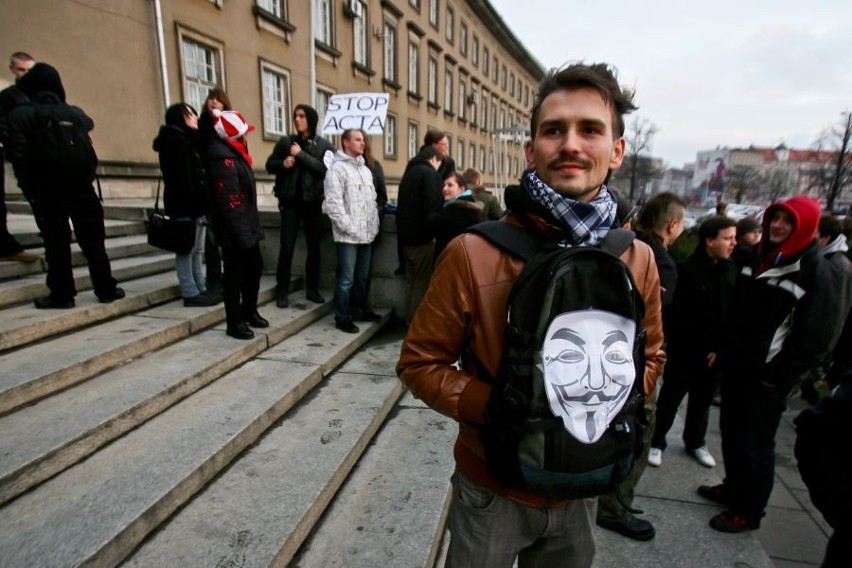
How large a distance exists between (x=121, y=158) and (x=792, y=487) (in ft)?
36.9

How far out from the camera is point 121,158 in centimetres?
887

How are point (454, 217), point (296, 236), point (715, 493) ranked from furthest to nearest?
1. point (296, 236)
2. point (454, 217)
3. point (715, 493)

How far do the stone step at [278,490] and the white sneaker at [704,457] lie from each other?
2635 millimetres

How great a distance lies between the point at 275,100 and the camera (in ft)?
44.2

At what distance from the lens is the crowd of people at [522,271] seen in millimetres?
1194

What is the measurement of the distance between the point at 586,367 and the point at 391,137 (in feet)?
70.9

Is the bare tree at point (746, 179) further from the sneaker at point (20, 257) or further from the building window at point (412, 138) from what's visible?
the sneaker at point (20, 257)

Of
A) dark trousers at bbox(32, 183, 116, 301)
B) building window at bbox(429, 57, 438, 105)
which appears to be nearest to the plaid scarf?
dark trousers at bbox(32, 183, 116, 301)

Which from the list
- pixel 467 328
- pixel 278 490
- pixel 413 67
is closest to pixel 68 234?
pixel 278 490

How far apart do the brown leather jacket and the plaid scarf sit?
1.7 inches

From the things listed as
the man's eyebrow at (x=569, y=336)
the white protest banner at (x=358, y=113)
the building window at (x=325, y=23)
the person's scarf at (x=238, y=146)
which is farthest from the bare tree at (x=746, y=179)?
the man's eyebrow at (x=569, y=336)

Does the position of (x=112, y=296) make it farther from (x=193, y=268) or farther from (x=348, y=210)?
(x=348, y=210)

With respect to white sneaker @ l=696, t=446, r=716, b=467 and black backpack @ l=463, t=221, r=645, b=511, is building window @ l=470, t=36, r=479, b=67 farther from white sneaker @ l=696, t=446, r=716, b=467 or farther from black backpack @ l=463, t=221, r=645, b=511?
black backpack @ l=463, t=221, r=645, b=511

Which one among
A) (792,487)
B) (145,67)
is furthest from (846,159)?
(145,67)
